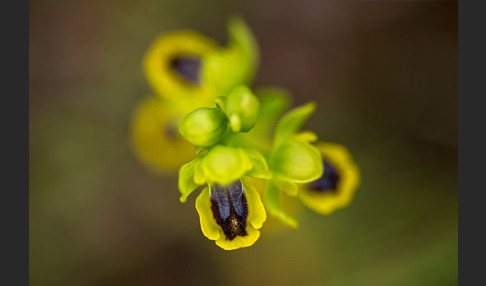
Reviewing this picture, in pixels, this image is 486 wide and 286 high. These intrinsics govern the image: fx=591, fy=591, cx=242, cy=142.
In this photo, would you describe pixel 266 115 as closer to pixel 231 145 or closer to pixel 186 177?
pixel 231 145

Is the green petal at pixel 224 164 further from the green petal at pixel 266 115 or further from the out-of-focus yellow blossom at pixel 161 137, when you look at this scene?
the out-of-focus yellow blossom at pixel 161 137

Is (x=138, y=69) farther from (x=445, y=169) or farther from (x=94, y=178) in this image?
(x=445, y=169)

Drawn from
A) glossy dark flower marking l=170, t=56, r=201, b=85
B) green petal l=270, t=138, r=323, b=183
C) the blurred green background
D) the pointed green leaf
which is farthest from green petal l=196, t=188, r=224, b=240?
the blurred green background

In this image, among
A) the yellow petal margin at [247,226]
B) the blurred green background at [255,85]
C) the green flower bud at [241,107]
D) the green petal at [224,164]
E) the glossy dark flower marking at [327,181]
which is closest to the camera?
the green petal at [224,164]

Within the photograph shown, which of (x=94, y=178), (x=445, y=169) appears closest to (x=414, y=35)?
(x=445, y=169)

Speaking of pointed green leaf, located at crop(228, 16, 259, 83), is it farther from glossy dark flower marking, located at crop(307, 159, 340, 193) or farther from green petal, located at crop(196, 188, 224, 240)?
green petal, located at crop(196, 188, 224, 240)

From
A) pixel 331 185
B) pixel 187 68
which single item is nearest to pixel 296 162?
pixel 331 185

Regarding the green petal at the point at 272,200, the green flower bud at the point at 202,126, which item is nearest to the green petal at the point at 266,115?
the green petal at the point at 272,200
